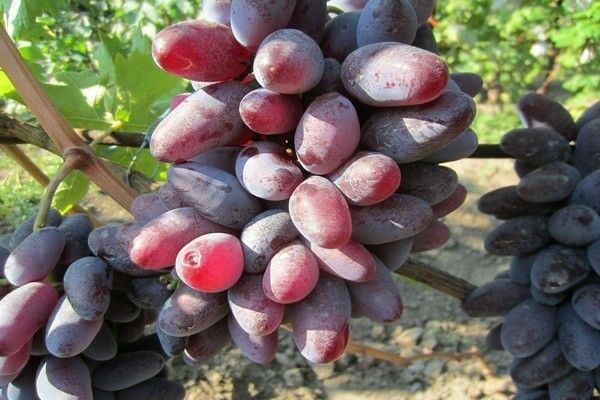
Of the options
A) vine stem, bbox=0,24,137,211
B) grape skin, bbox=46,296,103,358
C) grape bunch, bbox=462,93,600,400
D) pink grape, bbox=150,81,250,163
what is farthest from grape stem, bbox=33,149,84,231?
grape bunch, bbox=462,93,600,400

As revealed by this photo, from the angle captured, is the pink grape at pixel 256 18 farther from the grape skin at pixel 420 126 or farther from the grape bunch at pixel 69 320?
the grape bunch at pixel 69 320

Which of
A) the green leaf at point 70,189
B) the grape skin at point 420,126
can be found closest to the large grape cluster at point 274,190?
the grape skin at point 420,126

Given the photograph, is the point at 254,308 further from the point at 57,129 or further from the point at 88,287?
the point at 57,129

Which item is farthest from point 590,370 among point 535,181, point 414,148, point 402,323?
point 402,323

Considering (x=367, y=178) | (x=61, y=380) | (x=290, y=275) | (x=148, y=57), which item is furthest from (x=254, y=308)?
(x=148, y=57)

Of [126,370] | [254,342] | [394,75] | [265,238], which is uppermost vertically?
[394,75]

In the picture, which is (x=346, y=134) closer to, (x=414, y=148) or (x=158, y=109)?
(x=414, y=148)

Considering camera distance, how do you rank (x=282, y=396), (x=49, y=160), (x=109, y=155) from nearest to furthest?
(x=109, y=155)
(x=282, y=396)
(x=49, y=160)
